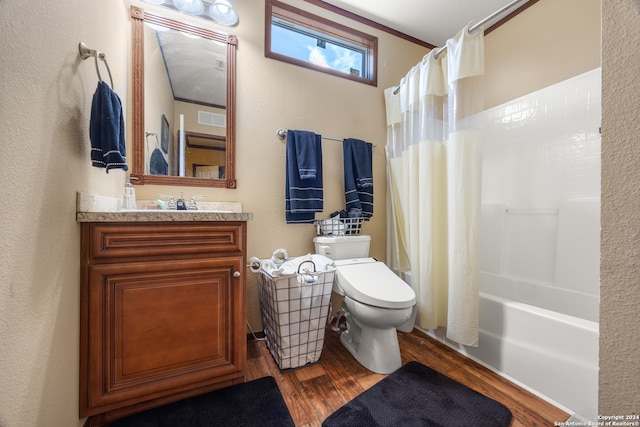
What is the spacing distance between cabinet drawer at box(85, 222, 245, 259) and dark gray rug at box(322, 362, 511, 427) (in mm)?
870

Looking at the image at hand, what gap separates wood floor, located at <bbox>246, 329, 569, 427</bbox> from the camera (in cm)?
105

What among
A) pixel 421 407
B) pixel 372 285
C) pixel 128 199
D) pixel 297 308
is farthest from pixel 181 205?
pixel 421 407

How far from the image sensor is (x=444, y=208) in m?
1.61

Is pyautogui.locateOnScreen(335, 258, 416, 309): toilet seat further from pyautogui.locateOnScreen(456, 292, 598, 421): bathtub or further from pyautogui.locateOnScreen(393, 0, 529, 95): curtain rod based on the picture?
pyautogui.locateOnScreen(393, 0, 529, 95): curtain rod

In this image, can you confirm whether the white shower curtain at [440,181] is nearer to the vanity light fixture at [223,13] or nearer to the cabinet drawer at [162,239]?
the cabinet drawer at [162,239]

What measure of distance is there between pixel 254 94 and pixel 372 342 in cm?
177

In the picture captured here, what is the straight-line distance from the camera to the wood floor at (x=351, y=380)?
105cm

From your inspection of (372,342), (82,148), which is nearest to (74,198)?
(82,148)

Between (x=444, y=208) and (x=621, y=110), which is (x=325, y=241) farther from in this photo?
(x=621, y=110)

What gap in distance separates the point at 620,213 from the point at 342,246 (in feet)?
4.41

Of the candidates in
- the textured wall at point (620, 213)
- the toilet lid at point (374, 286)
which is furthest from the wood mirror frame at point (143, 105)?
the textured wall at point (620, 213)

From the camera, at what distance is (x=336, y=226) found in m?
1.82

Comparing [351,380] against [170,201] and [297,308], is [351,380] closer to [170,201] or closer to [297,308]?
[297,308]

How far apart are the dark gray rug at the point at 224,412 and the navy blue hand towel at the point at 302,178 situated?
1029 millimetres
